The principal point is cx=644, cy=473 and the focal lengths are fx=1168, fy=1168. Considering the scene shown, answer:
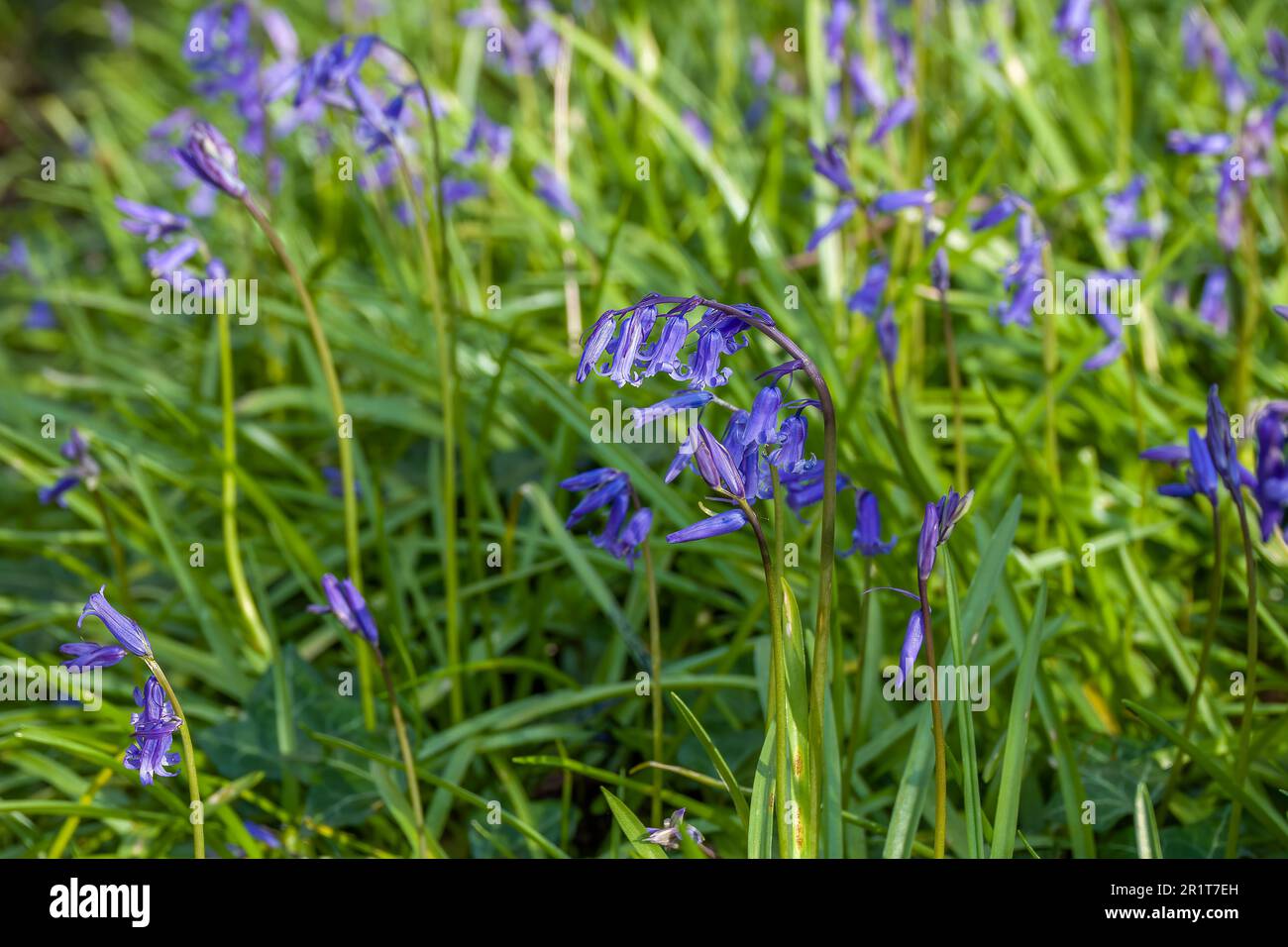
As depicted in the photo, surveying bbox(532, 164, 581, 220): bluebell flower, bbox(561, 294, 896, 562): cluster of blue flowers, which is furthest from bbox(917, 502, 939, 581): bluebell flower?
bbox(532, 164, 581, 220): bluebell flower

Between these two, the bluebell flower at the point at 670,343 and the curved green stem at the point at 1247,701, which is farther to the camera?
the curved green stem at the point at 1247,701

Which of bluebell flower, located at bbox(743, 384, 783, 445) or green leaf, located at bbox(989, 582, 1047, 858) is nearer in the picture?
bluebell flower, located at bbox(743, 384, 783, 445)

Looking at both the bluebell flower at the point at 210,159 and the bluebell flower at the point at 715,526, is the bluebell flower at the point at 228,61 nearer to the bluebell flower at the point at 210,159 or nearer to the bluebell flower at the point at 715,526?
the bluebell flower at the point at 210,159

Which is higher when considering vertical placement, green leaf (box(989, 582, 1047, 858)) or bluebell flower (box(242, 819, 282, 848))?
green leaf (box(989, 582, 1047, 858))

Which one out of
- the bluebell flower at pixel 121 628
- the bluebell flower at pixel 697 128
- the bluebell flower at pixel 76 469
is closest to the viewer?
the bluebell flower at pixel 121 628

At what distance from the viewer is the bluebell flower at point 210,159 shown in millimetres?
1954

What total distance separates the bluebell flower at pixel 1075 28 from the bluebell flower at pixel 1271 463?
6.92 feet

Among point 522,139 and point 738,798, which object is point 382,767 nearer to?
point 738,798

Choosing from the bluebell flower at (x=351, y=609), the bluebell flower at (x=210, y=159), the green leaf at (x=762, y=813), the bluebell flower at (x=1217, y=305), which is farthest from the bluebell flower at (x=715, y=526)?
the bluebell flower at (x=1217, y=305)

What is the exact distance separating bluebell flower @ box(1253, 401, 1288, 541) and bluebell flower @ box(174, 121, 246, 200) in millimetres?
1592

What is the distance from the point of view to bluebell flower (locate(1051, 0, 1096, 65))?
3.24m

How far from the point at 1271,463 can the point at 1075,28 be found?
2207 millimetres

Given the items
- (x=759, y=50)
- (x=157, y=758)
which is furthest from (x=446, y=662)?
(x=759, y=50)

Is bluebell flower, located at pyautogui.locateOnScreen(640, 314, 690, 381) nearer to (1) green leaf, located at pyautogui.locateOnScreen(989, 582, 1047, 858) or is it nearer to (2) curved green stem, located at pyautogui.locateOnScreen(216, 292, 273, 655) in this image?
(1) green leaf, located at pyautogui.locateOnScreen(989, 582, 1047, 858)
